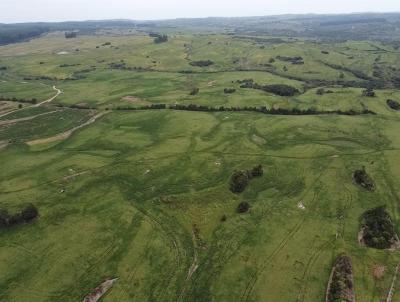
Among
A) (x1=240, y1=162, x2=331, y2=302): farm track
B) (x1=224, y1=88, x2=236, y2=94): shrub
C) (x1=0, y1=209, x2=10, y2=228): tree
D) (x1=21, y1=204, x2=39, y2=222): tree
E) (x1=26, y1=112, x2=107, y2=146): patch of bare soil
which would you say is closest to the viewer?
(x1=240, y1=162, x2=331, y2=302): farm track

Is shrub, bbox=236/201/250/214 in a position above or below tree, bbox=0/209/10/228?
below

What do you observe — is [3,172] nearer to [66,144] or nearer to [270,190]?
[66,144]

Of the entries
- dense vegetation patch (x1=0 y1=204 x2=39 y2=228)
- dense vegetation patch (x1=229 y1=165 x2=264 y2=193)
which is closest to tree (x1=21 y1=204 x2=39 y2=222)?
dense vegetation patch (x1=0 y1=204 x2=39 y2=228)

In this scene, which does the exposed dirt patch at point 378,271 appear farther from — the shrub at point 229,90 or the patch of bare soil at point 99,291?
the shrub at point 229,90

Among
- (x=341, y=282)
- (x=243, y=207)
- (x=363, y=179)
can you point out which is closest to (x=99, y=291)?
(x=243, y=207)

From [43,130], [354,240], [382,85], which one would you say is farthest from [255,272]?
[382,85]

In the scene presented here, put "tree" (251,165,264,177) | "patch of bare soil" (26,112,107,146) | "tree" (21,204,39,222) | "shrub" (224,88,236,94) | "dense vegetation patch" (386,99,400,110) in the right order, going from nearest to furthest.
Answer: "tree" (21,204,39,222)
"tree" (251,165,264,177)
"patch of bare soil" (26,112,107,146)
"dense vegetation patch" (386,99,400,110)
"shrub" (224,88,236,94)

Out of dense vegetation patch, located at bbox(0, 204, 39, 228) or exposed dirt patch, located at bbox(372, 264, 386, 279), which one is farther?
dense vegetation patch, located at bbox(0, 204, 39, 228)

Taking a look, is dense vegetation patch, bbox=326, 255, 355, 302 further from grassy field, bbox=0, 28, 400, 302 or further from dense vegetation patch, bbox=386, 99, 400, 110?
dense vegetation patch, bbox=386, 99, 400, 110
